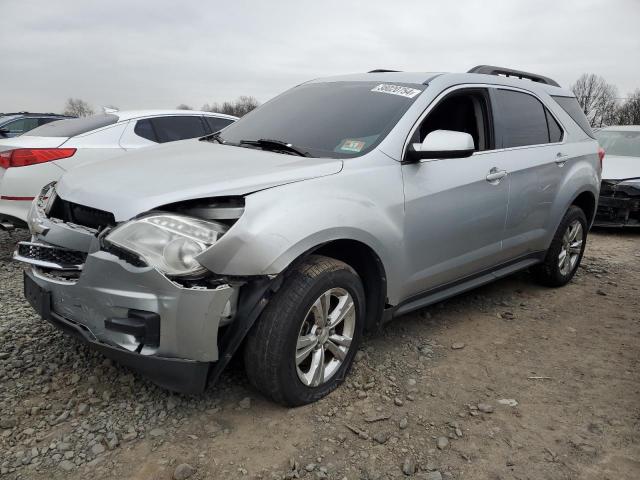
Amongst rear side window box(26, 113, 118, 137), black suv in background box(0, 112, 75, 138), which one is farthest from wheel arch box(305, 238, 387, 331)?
black suv in background box(0, 112, 75, 138)

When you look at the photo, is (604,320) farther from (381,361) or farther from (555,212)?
(381,361)

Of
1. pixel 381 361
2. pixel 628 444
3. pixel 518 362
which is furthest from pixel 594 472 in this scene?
pixel 381 361

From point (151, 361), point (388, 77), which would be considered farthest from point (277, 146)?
point (151, 361)

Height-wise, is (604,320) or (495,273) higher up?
(495,273)

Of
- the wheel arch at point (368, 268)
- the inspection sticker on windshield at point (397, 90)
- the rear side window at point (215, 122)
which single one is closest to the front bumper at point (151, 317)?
the wheel arch at point (368, 268)

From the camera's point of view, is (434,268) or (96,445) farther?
(434,268)

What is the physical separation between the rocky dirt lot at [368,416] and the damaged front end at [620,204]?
156 inches

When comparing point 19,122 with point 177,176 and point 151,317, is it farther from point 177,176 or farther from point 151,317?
point 151,317

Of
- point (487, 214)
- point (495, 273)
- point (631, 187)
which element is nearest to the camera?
point (487, 214)

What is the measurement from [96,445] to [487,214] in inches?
100

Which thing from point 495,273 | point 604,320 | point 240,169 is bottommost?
point 604,320

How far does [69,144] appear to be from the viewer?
4891 millimetres

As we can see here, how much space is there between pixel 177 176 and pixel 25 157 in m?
2.93

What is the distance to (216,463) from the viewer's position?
86.8 inches
